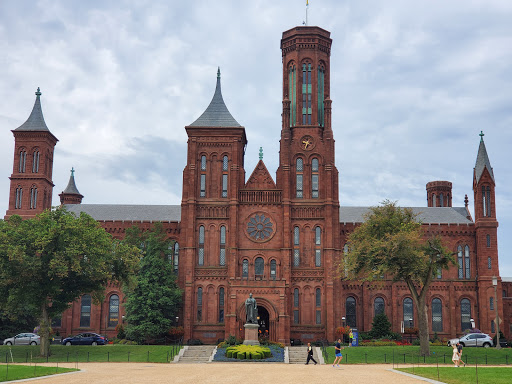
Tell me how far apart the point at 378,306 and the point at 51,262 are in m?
41.0

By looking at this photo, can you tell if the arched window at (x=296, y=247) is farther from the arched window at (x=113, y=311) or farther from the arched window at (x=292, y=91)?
the arched window at (x=113, y=311)

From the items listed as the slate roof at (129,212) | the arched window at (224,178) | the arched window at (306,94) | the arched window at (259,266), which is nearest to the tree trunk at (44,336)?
the arched window at (259,266)

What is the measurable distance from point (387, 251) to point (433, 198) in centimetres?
4502

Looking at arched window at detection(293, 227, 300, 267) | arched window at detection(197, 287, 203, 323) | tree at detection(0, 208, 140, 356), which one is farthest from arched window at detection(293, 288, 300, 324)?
tree at detection(0, 208, 140, 356)

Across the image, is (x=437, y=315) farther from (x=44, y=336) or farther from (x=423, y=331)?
(x=44, y=336)

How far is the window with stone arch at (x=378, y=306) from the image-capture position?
74500 mm

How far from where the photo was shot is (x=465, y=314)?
74.1 m

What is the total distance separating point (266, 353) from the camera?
1986 inches

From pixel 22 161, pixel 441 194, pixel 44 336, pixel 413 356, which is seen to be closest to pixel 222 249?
pixel 44 336

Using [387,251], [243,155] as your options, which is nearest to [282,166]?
[243,155]

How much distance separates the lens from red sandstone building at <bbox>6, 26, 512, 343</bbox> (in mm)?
66500

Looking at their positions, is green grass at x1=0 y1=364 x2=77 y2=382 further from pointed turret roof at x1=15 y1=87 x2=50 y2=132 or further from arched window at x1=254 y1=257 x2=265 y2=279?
pointed turret roof at x1=15 y1=87 x2=50 y2=132

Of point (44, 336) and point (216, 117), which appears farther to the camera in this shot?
point (216, 117)

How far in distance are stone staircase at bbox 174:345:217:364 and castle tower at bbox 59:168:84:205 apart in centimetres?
4274
